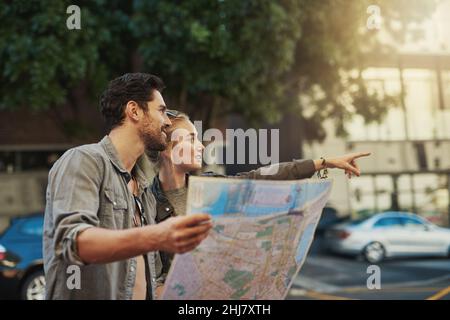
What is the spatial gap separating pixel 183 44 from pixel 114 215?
846 cm

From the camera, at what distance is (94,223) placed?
5.09 ft

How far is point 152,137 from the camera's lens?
76.3 inches

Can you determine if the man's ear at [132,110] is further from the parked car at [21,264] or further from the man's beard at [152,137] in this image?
the parked car at [21,264]

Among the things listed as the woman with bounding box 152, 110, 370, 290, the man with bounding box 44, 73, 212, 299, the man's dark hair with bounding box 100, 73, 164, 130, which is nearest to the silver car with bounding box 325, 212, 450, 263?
the woman with bounding box 152, 110, 370, 290

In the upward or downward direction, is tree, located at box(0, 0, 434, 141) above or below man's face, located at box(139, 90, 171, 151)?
above

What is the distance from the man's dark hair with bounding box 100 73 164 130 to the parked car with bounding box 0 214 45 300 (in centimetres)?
656

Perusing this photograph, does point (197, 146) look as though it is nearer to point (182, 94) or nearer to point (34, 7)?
point (34, 7)

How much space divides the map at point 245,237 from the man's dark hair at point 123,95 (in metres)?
0.62

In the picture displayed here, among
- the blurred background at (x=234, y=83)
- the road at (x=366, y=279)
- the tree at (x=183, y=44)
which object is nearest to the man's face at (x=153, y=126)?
the blurred background at (x=234, y=83)

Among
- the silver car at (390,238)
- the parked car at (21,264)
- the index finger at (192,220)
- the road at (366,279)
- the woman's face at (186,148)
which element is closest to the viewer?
the index finger at (192,220)

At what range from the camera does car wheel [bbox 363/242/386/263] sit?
1465 cm

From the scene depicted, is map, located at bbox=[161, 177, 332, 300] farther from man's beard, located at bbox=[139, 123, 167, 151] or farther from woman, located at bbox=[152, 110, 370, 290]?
woman, located at bbox=[152, 110, 370, 290]

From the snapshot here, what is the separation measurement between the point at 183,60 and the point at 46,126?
625 centimetres

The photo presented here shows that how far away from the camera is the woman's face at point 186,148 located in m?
2.65
